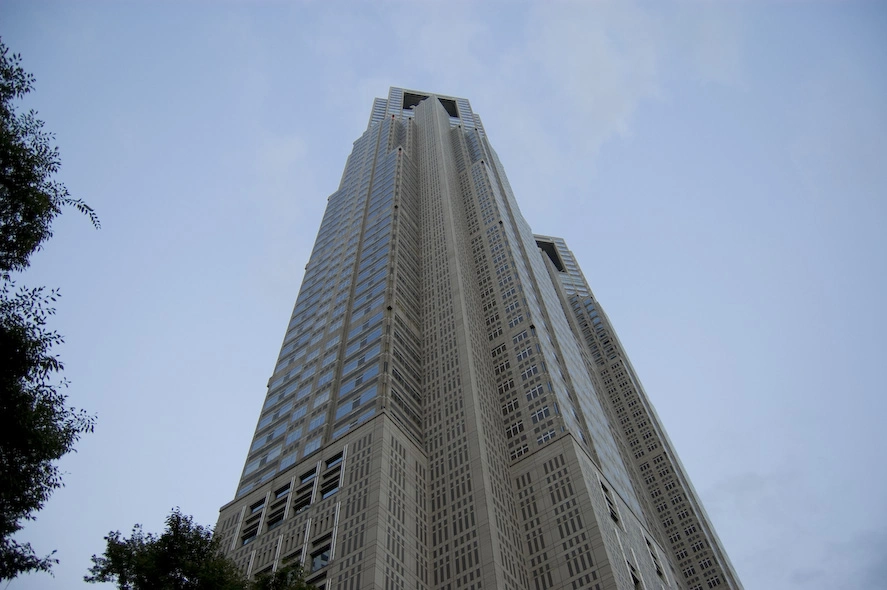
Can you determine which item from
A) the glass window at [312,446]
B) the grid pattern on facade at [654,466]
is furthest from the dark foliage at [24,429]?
the grid pattern on facade at [654,466]

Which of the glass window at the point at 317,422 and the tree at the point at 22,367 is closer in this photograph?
the tree at the point at 22,367

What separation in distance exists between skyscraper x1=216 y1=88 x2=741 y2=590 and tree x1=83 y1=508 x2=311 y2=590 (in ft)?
23.6

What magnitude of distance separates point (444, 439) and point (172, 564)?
51304mm

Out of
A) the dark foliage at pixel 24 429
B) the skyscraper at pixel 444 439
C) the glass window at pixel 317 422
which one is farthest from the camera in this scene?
the glass window at pixel 317 422

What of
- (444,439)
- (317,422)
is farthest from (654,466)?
(317,422)

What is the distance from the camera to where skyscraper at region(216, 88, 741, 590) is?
6525 centimetres

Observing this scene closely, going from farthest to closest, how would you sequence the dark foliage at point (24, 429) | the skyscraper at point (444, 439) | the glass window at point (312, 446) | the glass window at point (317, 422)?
the glass window at point (317, 422), the glass window at point (312, 446), the skyscraper at point (444, 439), the dark foliage at point (24, 429)

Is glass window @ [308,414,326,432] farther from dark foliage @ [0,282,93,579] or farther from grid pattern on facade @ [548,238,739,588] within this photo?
grid pattern on facade @ [548,238,739,588]

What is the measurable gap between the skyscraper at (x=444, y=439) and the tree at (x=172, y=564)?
23.6 ft

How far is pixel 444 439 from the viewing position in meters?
79.8

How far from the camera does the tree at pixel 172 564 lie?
29609 millimetres

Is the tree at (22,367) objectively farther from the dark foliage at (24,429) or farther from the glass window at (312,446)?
the glass window at (312,446)

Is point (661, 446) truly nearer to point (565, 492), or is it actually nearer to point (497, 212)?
point (497, 212)

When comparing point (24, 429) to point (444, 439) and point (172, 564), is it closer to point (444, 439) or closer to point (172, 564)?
point (172, 564)
